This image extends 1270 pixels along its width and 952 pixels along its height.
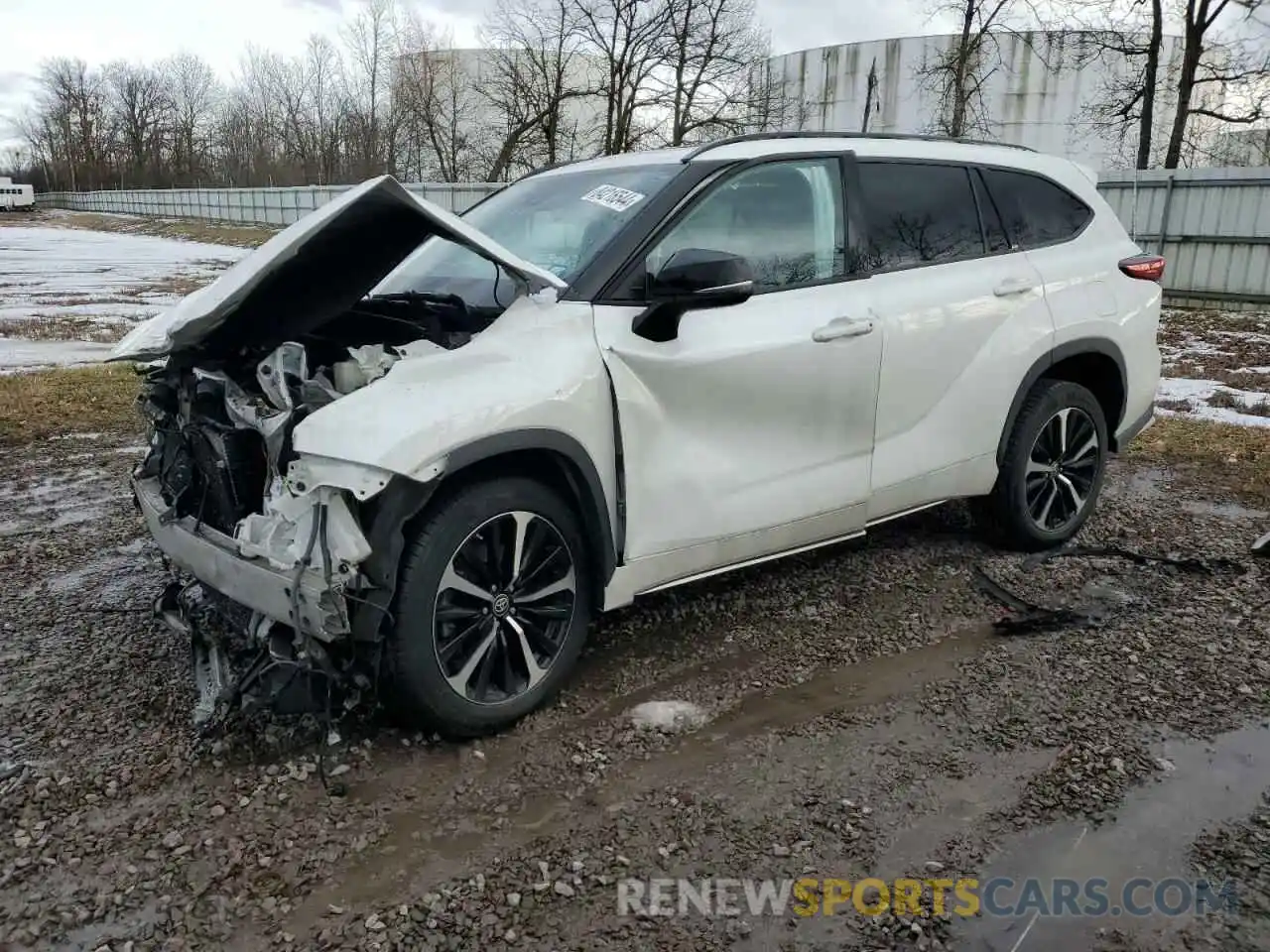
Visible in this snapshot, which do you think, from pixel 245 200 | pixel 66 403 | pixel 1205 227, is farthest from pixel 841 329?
pixel 245 200

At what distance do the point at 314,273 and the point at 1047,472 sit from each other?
3471mm

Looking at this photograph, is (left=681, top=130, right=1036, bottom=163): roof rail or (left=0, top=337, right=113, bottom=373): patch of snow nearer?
(left=681, top=130, right=1036, bottom=163): roof rail

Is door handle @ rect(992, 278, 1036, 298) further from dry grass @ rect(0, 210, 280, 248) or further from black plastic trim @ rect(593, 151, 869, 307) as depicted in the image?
dry grass @ rect(0, 210, 280, 248)

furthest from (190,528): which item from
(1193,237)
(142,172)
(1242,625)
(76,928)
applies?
(142,172)

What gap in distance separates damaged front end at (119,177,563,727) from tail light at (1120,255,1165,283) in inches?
126

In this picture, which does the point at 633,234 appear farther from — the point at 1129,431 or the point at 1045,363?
the point at 1129,431

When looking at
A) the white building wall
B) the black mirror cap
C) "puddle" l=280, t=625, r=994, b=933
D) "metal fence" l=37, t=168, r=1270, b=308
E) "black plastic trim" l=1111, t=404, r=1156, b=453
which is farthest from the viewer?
the white building wall

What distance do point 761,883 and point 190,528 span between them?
2.10 metres

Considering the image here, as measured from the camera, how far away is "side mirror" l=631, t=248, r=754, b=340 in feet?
10.2

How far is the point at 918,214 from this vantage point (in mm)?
4176

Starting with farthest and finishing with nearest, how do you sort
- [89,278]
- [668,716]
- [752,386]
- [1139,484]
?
[89,278] < [1139,484] < [752,386] < [668,716]

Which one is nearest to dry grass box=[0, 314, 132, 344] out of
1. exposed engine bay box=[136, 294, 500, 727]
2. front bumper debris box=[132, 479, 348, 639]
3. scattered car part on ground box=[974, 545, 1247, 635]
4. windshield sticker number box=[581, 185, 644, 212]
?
exposed engine bay box=[136, 294, 500, 727]

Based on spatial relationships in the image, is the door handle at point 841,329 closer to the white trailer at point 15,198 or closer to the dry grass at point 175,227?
the dry grass at point 175,227

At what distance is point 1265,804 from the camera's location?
2.79 metres
